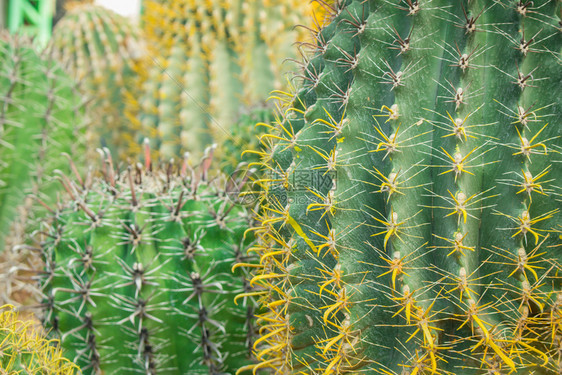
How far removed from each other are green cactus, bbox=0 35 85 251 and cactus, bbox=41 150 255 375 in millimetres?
811

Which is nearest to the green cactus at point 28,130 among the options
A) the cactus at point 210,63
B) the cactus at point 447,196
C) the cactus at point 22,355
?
the cactus at point 210,63

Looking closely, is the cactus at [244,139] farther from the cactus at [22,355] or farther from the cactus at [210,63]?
the cactus at [22,355]

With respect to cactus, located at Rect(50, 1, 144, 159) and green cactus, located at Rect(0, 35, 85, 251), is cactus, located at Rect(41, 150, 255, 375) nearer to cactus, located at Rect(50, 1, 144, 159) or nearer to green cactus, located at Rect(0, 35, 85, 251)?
green cactus, located at Rect(0, 35, 85, 251)

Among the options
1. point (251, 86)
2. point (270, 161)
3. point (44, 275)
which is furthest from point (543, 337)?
point (251, 86)

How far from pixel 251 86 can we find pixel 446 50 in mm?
1342

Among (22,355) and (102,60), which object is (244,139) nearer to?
(22,355)

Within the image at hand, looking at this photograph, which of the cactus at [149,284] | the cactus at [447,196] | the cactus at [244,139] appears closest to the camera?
the cactus at [447,196]

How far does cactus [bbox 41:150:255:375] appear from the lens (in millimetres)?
1066

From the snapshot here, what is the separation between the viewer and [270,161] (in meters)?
1.04

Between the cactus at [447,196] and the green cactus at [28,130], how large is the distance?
1.40 meters

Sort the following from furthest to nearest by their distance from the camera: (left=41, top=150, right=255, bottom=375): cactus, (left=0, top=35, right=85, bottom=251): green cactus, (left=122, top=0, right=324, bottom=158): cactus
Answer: (left=122, top=0, right=324, bottom=158): cactus → (left=0, top=35, right=85, bottom=251): green cactus → (left=41, top=150, right=255, bottom=375): cactus

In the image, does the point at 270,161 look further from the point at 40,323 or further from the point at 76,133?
the point at 76,133

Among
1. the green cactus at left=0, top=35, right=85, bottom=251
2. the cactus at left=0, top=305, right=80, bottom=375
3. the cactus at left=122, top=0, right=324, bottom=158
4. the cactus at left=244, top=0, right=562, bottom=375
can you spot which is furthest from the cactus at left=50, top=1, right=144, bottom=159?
the cactus at left=244, top=0, right=562, bottom=375

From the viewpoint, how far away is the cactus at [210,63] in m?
2.09
